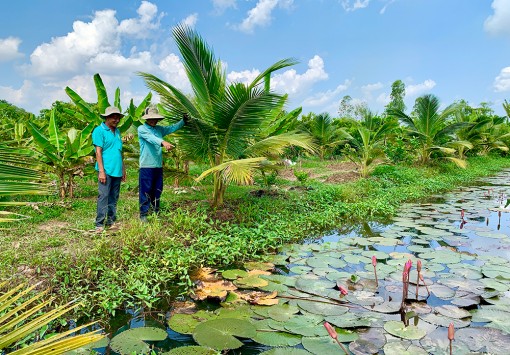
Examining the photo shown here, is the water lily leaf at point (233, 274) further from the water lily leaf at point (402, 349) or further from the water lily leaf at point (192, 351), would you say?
the water lily leaf at point (402, 349)

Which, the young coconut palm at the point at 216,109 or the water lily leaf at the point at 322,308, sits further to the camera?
the young coconut palm at the point at 216,109

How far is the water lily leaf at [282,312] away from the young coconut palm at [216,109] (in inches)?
80.5

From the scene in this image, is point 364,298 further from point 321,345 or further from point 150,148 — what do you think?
point 150,148

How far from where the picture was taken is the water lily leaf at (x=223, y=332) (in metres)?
2.55

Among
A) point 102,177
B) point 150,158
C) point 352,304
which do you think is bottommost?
point 352,304

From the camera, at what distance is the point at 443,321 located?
9.24 ft

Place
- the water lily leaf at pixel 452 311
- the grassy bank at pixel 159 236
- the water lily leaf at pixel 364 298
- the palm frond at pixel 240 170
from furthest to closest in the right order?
1. the palm frond at pixel 240 170
2. the grassy bank at pixel 159 236
3. the water lily leaf at pixel 364 298
4. the water lily leaf at pixel 452 311

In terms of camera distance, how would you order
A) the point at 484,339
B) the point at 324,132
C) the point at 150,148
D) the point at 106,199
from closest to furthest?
the point at 484,339
the point at 106,199
the point at 150,148
the point at 324,132

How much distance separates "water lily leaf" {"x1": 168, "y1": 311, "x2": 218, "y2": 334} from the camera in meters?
2.79

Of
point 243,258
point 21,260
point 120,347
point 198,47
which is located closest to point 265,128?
point 198,47

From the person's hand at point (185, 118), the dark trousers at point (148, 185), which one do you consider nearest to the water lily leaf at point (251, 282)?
the dark trousers at point (148, 185)

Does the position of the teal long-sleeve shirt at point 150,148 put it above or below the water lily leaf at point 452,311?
above

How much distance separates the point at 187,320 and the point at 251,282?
85cm

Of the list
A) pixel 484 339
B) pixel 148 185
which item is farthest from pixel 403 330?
pixel 148 185
